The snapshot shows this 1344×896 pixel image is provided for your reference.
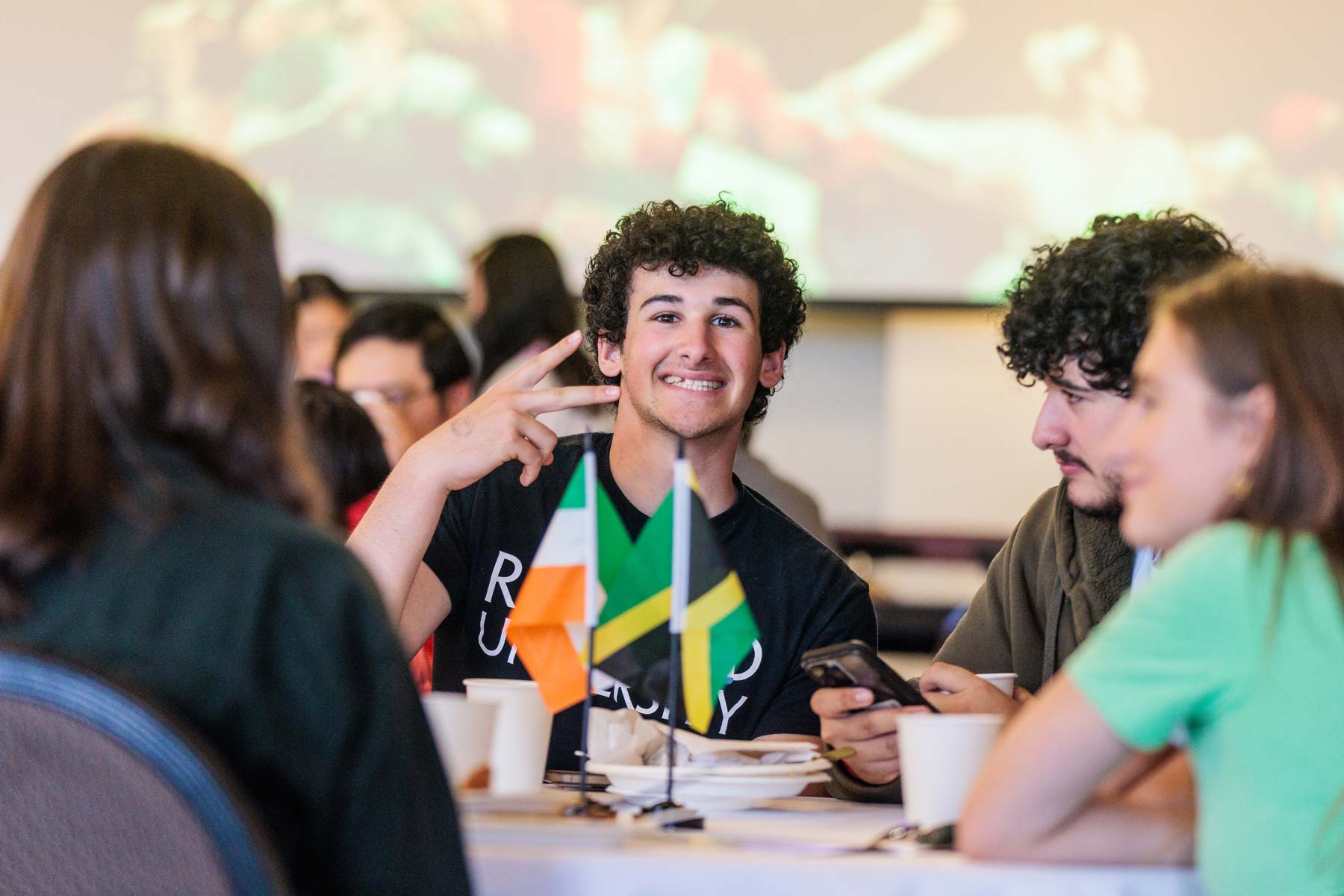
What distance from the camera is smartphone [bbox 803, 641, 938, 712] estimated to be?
1.37m

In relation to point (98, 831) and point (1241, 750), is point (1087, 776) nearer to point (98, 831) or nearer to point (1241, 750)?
point (1241, 750)

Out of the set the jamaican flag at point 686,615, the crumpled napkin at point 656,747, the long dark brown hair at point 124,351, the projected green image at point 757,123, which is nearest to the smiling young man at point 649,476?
the crumpled napkin at point 656,747

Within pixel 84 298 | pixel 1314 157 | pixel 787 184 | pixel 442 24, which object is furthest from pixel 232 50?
pixel 84 298

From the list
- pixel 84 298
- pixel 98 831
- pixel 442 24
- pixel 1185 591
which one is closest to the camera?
pixel 98 831

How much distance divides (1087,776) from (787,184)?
13.5 feet

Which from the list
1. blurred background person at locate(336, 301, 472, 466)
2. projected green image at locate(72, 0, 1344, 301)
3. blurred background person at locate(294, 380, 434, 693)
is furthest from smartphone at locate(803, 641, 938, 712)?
projected green image at locate(72, 0, 1344, 301)

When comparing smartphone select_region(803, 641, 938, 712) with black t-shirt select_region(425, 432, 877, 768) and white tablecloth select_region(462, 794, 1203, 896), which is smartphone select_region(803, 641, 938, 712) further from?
black t-shirt select_region(425, 432, 877, 768)

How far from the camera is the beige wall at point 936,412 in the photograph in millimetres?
5086

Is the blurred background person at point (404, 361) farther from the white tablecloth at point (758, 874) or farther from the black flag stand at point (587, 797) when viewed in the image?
the white tablecloth at point (758, 874)

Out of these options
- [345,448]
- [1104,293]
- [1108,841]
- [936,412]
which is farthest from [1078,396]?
[936,412]

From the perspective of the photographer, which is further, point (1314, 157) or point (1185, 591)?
point (1314, 157)

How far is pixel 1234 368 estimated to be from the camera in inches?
43.7

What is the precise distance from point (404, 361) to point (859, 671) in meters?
2.06

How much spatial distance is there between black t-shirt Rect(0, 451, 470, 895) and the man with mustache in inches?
29.7
